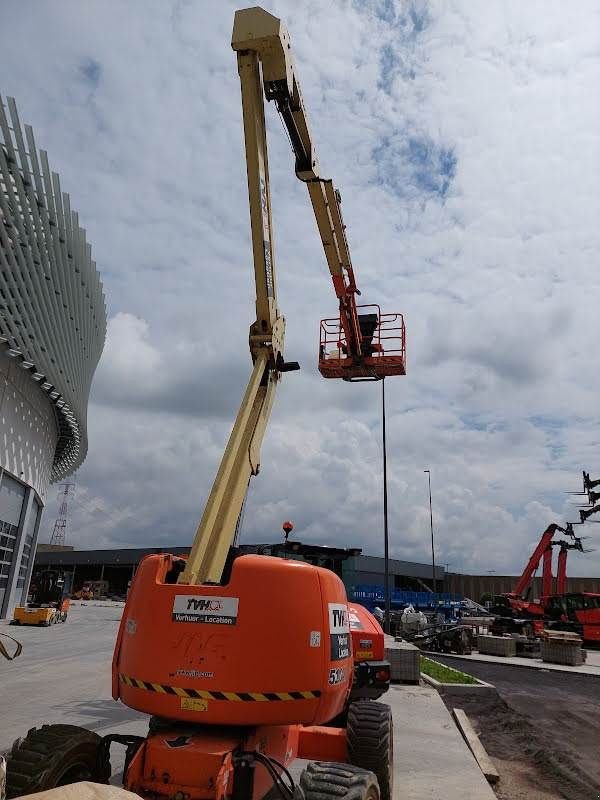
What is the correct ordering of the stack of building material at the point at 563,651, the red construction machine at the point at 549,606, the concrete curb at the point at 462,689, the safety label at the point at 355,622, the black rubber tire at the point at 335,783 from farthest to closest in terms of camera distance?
the red construction machine at the point at 549,606, the stack of building material at the point at 563,651, the concrete curb at the point at 462,689, the safety label at the point at 355,622, the black rubber tire at the point at 335,783

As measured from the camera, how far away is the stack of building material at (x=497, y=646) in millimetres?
24375

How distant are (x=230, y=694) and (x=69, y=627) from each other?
3025 centimetres

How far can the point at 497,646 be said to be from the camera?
24.6m

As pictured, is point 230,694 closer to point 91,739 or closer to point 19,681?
point 91,739

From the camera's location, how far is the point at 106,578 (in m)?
85.4

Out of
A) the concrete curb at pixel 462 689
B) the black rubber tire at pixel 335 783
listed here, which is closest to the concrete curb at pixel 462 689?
the concrete curb at pixel 462 689

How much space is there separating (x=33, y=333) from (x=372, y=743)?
28.0 meters

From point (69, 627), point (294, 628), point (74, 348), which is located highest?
point (74, 348)

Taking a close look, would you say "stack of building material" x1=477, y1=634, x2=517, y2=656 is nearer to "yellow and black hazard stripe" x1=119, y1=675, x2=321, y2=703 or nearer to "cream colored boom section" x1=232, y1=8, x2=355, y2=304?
"cream colored boom section" x1=232, y1=8, x2=355, y2=304

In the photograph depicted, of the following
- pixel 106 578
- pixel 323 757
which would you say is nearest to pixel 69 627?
pixel 323 757

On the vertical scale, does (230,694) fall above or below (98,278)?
below

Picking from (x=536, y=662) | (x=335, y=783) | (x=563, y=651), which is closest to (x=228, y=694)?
(x=335, y=783)

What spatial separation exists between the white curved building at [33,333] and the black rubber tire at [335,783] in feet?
83.1

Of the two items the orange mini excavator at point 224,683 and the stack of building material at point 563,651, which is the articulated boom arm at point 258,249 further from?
the stack of building material at point 563,651
